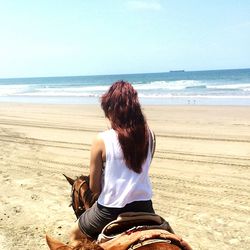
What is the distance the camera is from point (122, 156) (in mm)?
3074

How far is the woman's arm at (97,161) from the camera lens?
3.10 m

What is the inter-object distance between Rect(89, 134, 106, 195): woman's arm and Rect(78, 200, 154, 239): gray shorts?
163 millimetres

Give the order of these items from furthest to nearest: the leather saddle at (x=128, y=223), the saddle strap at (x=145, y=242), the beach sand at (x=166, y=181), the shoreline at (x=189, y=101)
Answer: the shoreline at (x=189, y=101)
the beach sand at (x=166, y=181)
the leather saddle at (x=128, y=223)
the saddle strap at (x=145, y=242)

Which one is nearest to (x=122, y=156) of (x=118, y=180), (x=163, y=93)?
(x=118, y=180)

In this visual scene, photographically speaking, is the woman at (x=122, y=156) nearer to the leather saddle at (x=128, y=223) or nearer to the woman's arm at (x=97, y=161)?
the woman's arm at (x=97, y=161)

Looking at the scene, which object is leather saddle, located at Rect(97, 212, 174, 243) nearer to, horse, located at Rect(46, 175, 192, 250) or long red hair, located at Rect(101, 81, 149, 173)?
horse, located at Rect(46, 175, 192, 250)

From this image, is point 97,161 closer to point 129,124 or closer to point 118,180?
point 118,180

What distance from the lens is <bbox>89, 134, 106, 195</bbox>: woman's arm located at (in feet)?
10.2

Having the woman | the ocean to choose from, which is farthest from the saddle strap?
the ocean

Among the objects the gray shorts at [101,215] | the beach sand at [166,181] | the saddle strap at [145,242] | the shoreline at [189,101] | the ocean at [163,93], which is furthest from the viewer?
the ocean at [163,93]

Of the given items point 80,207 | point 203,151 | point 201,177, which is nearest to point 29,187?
point 201,177

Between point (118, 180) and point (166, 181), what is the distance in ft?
15.6

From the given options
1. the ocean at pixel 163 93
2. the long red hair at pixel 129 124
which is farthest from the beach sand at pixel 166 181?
the ocean at pixel 163 93

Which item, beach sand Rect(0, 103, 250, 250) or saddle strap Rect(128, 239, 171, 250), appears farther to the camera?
beach sand Rect(0, 103, 250, 250)
